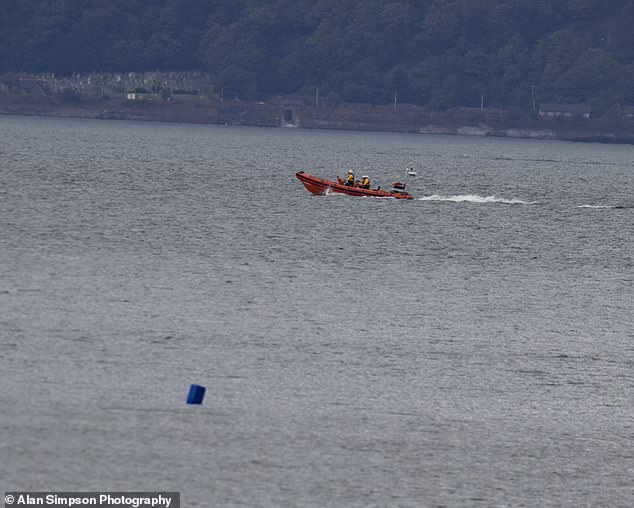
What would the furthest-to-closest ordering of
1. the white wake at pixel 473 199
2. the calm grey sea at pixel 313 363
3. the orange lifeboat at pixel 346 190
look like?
the white wake at pixel 473 199 < the orange lifeboat at pixel 346 190 < the calm grey sea at pixel 313 363

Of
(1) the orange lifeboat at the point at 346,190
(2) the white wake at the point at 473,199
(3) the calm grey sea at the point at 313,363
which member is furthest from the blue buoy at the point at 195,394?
(2) the white wake at the point at 473,199

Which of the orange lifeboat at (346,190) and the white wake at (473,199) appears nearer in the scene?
the orange lifeboat at (346,190)

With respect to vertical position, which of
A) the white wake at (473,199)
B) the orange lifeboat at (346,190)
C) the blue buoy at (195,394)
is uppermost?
the blue buoy at (195,394)

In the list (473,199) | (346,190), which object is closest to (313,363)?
(346,190)

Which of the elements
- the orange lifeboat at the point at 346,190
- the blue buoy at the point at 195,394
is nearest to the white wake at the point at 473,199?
the orange lifeboat at the point at 346,190

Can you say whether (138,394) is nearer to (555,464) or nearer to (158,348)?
(158,348)

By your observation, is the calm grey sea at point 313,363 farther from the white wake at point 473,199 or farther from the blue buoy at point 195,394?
the white wake at point 473,199

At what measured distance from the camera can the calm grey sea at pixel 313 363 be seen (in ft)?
122

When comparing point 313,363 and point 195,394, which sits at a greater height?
point 195,394

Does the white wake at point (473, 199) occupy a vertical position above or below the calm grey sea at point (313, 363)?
below

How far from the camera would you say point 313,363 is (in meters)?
51.1

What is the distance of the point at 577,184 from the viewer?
191 metres

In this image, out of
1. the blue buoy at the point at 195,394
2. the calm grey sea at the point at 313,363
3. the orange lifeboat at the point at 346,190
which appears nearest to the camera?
the calm grey sea at the point at 313,363

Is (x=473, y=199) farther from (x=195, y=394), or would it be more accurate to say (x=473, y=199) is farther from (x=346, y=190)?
(x=195, y=394)
